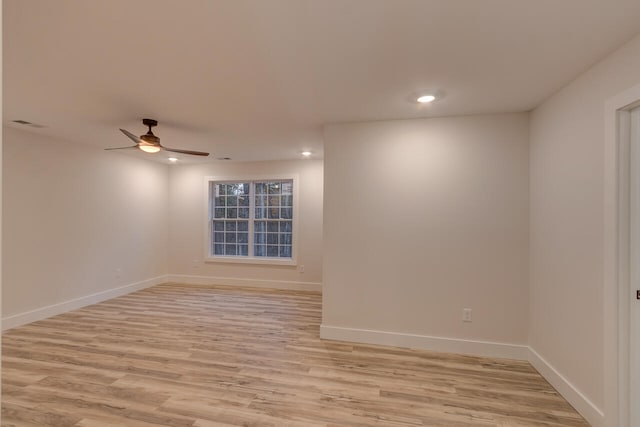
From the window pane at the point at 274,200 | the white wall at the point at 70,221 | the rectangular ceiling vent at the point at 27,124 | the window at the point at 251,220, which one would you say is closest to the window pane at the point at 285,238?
the window at the point at 251,220

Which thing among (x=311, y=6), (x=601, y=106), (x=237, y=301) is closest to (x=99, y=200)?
(x=237, y=301)

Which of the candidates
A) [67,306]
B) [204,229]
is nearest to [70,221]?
[67,306]

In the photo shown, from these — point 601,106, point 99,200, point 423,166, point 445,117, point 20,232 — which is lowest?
point 20,232

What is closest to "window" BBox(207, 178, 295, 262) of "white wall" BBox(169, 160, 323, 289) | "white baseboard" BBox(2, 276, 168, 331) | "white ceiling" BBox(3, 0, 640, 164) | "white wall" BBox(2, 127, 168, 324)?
"white wall" BBox(169, 160, 323, 289)

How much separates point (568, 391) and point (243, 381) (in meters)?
2.56

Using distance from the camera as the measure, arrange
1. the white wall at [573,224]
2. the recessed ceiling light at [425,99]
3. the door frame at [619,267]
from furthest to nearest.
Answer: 1. the recessed ceiling light at [425,99]
2. the white wall at [573,224]
3. the door frame at [619,267]

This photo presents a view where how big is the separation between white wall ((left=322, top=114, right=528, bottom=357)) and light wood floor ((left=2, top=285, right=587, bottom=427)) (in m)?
0.33

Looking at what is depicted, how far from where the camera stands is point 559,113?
106 inches

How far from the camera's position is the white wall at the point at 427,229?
10.4 feet

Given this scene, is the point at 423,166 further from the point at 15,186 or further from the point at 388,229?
the point at 15,186

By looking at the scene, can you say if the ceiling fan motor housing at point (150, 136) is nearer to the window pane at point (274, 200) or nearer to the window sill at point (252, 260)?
the window pane at point (274, 200)

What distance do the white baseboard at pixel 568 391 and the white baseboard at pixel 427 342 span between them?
0.19 meters

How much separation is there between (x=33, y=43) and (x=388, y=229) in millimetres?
3160

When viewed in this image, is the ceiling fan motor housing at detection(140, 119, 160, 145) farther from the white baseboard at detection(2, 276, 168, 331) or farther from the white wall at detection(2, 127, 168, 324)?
the white baseboard at detection(2, 276, 168, 331)
